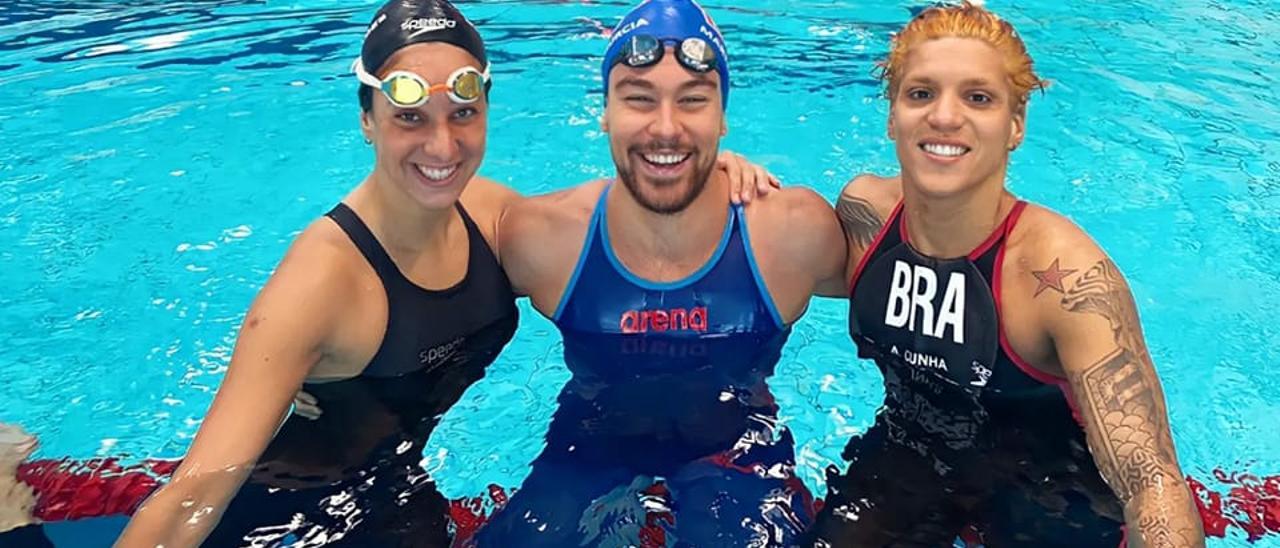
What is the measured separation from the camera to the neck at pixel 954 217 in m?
3.22

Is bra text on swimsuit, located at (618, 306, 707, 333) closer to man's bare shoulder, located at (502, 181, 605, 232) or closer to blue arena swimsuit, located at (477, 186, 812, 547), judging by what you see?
blue arena swimsuit, located at (477, 186, 812, 547)

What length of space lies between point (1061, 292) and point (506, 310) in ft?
6.22

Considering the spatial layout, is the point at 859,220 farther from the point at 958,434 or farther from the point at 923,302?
the point at 958,434

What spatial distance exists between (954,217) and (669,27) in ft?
3.87

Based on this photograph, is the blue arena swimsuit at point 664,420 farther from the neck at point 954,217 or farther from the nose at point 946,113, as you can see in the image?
the nose at point 946,113

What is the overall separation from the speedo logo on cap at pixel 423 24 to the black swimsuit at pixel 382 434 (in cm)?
61

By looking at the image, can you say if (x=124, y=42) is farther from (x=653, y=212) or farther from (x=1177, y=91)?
(x=1177, y=91)

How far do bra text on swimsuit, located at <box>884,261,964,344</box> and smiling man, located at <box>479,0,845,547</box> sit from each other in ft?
1.05

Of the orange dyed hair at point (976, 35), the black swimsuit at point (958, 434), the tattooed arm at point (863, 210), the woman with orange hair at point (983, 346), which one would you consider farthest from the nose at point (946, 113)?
the tattooed arm at point (863, 210)

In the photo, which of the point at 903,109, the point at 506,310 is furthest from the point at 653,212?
the point at 903,109

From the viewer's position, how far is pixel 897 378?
3.61 m

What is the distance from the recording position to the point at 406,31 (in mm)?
3273

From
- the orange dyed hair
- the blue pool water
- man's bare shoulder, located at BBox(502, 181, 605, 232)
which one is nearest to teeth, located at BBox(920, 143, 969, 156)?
the orange dyed hair

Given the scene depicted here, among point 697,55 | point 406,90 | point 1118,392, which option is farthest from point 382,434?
point 1118,392
